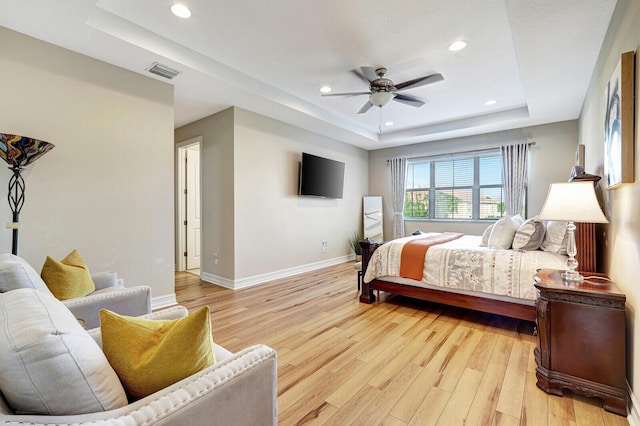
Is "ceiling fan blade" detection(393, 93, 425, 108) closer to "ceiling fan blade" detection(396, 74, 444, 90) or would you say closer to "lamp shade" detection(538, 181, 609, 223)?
"ceiling fan blade" detection(396, 74, 444, 90)

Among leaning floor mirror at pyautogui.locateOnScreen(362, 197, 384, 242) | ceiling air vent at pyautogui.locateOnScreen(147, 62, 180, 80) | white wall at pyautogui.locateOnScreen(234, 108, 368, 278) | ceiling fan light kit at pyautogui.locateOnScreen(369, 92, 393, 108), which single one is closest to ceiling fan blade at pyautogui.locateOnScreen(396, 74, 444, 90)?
ceiling fan light kit at pyautogui.locateOnScreen(369, 92, 393, 108)

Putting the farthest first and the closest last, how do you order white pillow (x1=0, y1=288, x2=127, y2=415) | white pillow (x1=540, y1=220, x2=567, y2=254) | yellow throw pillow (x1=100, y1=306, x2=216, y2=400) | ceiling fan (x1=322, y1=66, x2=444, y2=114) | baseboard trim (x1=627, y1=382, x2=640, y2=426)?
ceiling fan (x1=322, y1=66, x2=444, y2=114), white pillow (x1=540, y1=220, x2=567, y2=254), baseboard trim (x1=627, y1=382, x2=640, y2=426), yellow throw pillow (x1=100, y1=306, x2=216, y2=400), white pillow (x1=0, y1=288, x2=127, y2=415)

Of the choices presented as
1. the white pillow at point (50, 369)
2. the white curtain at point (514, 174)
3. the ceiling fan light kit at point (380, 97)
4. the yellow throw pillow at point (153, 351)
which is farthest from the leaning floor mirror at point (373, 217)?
the white pillow at point (50, 369)

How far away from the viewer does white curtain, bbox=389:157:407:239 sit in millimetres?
6543

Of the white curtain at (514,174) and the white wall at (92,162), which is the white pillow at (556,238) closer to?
the white curtain at (514,174)

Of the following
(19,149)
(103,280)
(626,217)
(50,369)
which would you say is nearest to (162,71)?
(19,149)

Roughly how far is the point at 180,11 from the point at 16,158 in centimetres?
171

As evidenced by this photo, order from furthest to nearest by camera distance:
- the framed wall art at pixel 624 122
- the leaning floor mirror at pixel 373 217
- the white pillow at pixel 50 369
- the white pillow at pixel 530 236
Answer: the leaning floor mirror at pixel 373 217, the white pillow at pixel 530 236, the framed wall art at pixel 624 122, the white pillow at pixel 50 369

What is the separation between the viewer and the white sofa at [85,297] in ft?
4.42

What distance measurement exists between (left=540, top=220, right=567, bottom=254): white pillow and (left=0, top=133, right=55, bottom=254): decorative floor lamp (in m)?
4.50

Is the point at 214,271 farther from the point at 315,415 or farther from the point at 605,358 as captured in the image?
the point at 605,358

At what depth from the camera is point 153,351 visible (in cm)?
92

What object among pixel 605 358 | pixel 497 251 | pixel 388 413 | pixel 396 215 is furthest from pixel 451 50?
pixel 396 215

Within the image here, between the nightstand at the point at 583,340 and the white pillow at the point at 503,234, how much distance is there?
104 centimetres
